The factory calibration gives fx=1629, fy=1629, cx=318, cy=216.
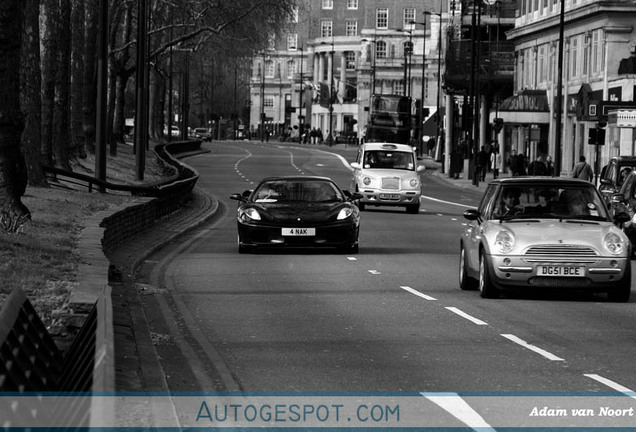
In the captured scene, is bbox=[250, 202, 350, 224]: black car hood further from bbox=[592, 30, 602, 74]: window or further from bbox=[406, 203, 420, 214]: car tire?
bbox=[592, 30, 602, 74]: window

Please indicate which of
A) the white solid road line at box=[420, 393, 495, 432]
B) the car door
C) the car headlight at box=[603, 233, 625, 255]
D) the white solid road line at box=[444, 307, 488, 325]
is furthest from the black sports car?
the white solid road line at box=[420, 393, 495, 432]

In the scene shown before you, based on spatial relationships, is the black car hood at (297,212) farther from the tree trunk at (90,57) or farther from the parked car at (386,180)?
the tree trunk at (90,57)

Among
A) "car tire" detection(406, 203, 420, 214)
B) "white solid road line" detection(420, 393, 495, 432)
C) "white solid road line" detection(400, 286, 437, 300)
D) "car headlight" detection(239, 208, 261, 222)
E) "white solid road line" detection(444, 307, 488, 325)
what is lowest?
"car tire" detection(406, 203, 420, 214)

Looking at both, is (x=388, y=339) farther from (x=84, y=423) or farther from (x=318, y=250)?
(x=318, y=250)

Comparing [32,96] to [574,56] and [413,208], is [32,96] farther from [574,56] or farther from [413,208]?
[574,56]

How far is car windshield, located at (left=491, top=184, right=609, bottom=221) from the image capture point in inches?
760

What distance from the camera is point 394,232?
114ft

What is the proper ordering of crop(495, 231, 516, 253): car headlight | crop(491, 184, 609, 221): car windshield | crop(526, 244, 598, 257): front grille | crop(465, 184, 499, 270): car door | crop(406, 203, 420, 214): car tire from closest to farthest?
1. crop(526, 244, 598, 257): front grille
2. crop(495, 231, 516, 253): car headlight
3. crop(491, 184, 609, 221): car windshield
4. crop(465, 184, 499, 270): car door
5. crop(406, 203, 420, 214): car tire

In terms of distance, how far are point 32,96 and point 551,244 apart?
18444 millimetres

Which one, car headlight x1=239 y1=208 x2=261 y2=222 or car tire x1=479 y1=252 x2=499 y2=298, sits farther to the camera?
car headlight x1=239 y1=208 x2=261 y2=222

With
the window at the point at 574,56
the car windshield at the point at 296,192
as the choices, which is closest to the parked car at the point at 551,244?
the car windshield at the point at 296,192

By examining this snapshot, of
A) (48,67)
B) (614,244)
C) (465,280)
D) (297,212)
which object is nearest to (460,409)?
(614,244)

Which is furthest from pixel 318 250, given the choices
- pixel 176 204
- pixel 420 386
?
pixel 420 386

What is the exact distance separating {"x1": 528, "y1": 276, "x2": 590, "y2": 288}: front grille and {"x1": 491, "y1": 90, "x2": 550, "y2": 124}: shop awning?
60086 millimetres
